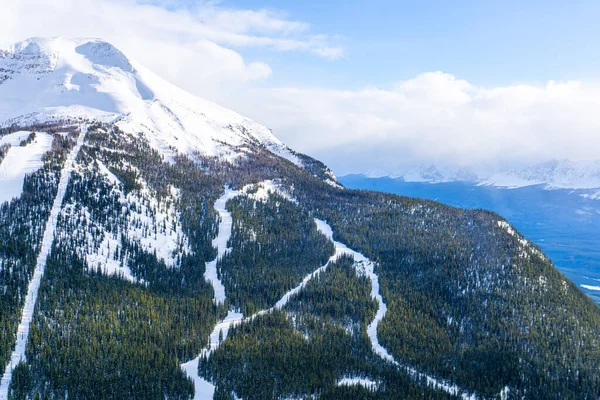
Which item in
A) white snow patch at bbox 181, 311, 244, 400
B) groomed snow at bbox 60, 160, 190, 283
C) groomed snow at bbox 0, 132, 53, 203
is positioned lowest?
white snow patch at bbox 181, 311, 244, 400

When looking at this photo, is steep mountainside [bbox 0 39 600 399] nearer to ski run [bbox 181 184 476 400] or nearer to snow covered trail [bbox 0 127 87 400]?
snow covered trail [bbox 0 127 87 400]

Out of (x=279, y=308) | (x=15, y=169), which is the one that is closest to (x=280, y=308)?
(x=279, y=308)

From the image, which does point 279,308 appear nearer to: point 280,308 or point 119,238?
point 280,308

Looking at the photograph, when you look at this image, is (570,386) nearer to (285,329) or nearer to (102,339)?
(285,329)

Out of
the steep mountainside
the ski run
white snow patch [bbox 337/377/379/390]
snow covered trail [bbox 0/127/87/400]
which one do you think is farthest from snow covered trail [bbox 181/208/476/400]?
snow covered trail [bbox 0/127/87/400]

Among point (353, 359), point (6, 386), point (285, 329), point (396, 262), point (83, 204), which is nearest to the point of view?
point (6, 386)

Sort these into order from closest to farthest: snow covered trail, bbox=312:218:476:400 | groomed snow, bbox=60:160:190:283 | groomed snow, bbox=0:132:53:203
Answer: snow covered trail, bbox=312:218:476:400, groomed snow, bbox=60:160:190:283, groomed snow, bbox=0:132:53:203

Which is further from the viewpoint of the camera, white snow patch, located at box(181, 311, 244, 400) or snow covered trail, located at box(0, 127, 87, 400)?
white snow patch, located at box(181, 311, 244, 400)

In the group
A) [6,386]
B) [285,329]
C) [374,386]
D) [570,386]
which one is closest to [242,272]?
[285,329]
